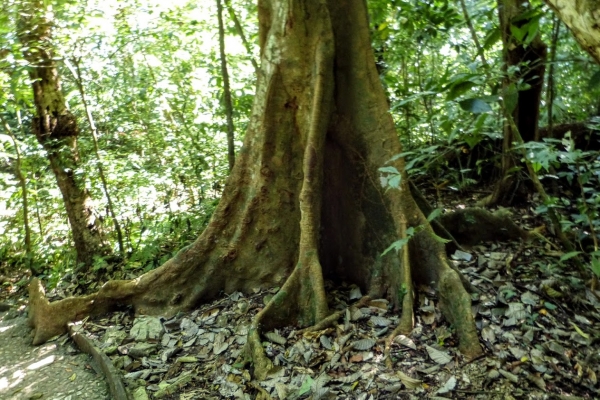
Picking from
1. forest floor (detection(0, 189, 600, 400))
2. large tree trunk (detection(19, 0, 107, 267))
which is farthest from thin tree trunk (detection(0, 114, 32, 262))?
forest floor (detection(0, 189, 600, 400))

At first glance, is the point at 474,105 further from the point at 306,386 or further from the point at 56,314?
the point at 56,314

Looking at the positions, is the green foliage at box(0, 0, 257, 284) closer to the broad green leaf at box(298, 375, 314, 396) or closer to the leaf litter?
the leaf litter

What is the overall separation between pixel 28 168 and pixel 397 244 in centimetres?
684

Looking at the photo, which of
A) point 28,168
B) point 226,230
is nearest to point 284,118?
point 226,230

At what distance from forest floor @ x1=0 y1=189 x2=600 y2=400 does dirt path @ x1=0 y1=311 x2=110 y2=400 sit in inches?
0.7

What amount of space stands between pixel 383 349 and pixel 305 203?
5.10ft

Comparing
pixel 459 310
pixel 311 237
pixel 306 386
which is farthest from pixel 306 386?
pixel 311 237

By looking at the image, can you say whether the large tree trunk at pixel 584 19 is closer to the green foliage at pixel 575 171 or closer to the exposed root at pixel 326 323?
the green foliage at pixel 575 171

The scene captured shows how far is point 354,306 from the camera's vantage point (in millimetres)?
4434

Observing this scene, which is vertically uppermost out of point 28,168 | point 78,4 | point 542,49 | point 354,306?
point 78,4

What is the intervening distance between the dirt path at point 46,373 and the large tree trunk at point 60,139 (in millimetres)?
1996

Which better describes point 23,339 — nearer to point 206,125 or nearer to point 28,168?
point 28,168

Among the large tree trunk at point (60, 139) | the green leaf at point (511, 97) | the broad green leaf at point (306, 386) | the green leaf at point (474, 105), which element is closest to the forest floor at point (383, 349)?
the broad green leaf at point (306, 386)

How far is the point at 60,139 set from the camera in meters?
7.09
